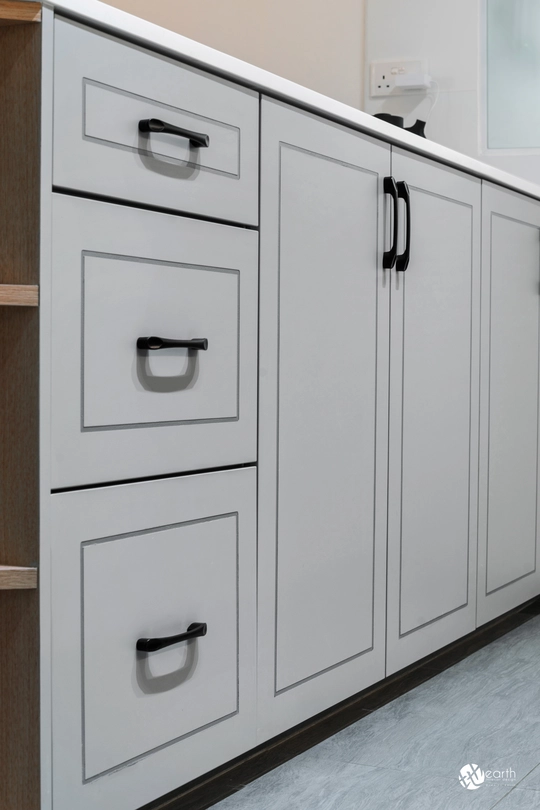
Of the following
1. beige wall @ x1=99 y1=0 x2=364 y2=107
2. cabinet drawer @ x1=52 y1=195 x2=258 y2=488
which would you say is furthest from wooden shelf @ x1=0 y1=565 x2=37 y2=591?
beige wall @ x1=99 y1=0 x2=364 y2=107

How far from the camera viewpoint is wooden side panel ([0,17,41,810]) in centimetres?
107

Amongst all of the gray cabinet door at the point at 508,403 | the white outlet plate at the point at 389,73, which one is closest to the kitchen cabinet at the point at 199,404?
the gray cabinet door at the point at 508,403

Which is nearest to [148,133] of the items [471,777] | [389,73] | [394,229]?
[394,229]

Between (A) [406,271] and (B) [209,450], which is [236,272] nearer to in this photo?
(B) [209,450]

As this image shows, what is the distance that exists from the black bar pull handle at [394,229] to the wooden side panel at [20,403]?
84 centimetres

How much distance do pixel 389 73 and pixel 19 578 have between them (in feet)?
7.47

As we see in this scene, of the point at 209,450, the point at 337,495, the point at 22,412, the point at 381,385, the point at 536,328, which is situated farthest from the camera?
the point at 536,328

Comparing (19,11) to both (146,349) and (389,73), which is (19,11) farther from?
(389,73)

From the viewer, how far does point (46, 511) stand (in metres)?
1.08

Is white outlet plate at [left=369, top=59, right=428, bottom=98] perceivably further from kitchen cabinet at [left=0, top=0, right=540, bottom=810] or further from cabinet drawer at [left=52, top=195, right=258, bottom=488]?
cabinet drawer at [left=52, top=195, right=258, bottom=488]

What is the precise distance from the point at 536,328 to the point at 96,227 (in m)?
1.66

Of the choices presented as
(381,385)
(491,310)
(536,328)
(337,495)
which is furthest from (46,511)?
(536,328)

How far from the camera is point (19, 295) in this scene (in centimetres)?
105

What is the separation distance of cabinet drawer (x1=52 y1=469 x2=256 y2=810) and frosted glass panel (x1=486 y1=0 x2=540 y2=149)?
183 cm
